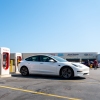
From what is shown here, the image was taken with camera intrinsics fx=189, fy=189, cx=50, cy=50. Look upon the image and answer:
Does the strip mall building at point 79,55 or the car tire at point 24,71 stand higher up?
the strip mall building at point 79,55

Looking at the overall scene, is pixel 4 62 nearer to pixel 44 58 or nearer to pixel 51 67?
pixel 44 58

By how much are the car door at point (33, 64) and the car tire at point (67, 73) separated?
5.92 ft

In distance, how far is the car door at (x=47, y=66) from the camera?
11609 mm

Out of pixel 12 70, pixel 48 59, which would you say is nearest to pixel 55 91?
pixel 48 59

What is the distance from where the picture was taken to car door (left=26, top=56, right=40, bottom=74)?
40.2ft

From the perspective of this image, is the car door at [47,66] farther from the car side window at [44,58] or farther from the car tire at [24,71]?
the car tire at [24,71]

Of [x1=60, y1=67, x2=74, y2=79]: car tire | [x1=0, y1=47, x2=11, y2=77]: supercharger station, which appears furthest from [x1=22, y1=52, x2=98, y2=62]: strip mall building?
[x1=60, y1=67, x2=74, y2=79]: car tire

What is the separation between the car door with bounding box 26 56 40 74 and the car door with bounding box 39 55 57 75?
302 mm

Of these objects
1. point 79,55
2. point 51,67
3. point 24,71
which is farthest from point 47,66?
point 79,55

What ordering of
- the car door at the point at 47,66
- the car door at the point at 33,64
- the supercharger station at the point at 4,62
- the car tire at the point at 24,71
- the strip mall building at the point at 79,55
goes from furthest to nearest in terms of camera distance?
the strip mall building at the point at 79,55 → the car tire at the point at 24,71 → the car door at the point at 33,64 → the supercharger station at the point at 4,62 → the car door at the point at 47,66

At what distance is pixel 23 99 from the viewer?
19.0 ft

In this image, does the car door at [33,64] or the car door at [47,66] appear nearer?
the car door at [47,66]

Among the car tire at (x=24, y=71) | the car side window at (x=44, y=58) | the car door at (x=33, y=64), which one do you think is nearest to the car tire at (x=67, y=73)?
the car side window at (x=44, y=58)

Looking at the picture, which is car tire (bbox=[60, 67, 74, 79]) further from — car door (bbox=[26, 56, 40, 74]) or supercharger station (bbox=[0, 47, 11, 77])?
supercharger station (bbox=[0, 47, 11, 77])
